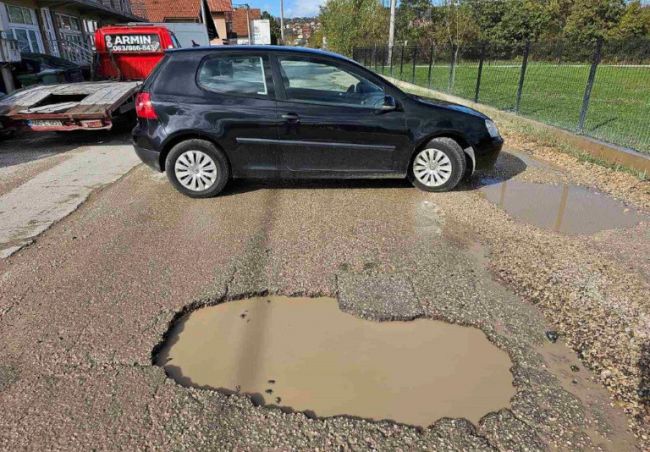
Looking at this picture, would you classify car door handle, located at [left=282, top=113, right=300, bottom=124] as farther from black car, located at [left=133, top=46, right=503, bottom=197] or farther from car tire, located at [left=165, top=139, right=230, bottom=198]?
car tire, located at [left=165, top=139, right=230, bottom=198]

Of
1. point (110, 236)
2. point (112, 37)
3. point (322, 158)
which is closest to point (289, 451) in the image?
point (110, 236)

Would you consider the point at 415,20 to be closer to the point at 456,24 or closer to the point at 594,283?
the point at 456,24

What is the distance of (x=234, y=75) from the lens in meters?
5.14

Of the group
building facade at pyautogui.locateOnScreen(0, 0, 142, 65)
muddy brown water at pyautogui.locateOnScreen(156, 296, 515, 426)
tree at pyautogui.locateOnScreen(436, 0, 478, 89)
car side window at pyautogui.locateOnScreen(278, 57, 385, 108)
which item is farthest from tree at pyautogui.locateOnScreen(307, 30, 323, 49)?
muddy brown water at pyautogui.locateOnScreen(156, 296, 515, 426)

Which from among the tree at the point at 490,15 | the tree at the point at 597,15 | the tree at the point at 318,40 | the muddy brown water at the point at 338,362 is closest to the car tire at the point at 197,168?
the muddy brown water at the point at 338,362

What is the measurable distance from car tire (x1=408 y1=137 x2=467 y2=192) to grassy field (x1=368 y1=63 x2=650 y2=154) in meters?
3.32

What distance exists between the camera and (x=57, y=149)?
8.36 metres

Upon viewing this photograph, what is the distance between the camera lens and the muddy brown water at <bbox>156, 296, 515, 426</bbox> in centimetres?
238

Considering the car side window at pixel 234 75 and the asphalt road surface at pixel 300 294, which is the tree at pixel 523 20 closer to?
the asphalt road surface at pixel 300 294

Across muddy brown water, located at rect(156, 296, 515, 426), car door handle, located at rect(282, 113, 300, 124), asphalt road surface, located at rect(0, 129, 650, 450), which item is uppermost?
car door handle, located at rect(282, 113, 300, 124)

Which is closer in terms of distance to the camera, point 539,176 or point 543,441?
point 543,441

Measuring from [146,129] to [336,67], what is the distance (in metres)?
2.35

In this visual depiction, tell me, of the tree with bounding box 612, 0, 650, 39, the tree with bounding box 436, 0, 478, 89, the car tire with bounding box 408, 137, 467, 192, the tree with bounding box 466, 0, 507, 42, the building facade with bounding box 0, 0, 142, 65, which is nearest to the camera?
the car tire with bounding box 408, 137, 467, 192

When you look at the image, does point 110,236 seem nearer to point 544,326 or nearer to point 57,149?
point 544,326
